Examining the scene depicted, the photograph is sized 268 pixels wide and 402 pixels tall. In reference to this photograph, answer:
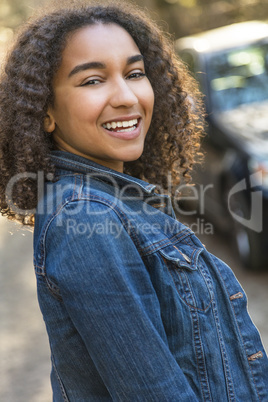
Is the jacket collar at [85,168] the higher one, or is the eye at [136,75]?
the eye at [136,75]

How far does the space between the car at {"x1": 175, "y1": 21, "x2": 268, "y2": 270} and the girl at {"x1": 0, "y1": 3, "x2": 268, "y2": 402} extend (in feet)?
10.5

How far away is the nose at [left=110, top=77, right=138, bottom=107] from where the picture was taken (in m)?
1.70

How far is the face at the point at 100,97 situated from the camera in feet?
5.55

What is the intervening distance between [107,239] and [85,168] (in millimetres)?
340

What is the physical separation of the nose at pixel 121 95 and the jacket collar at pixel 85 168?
0.59ft

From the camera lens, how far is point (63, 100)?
68.3 inches

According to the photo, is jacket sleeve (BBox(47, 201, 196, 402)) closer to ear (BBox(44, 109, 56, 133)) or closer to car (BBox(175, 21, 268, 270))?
ear (BBox(44, 109, 56, 133))

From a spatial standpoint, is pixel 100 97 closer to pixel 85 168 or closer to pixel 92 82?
pixel 92 82

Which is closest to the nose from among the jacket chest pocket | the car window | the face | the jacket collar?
the face

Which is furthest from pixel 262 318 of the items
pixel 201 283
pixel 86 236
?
pixel 86 236

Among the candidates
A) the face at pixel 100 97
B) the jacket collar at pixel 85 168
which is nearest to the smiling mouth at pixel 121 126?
the face at pixel 100 97

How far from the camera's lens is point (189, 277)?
1586mm

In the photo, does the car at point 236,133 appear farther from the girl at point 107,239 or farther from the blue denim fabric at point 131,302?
the blue denim fabric at point 131,302

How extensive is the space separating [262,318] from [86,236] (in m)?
3.74
